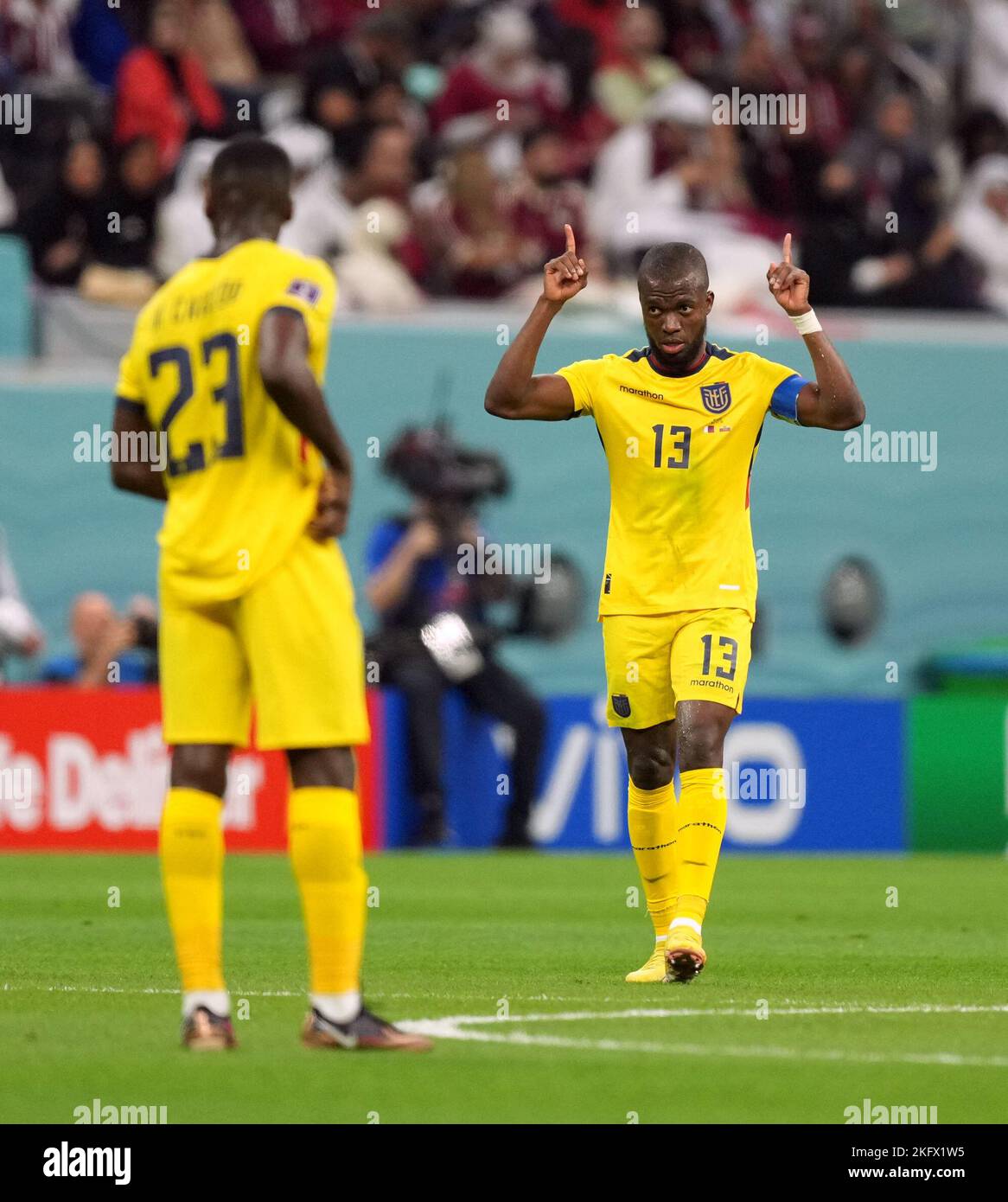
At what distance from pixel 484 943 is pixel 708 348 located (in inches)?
101

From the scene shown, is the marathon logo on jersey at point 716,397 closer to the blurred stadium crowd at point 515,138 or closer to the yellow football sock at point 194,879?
the yellow football sock at point 194,879

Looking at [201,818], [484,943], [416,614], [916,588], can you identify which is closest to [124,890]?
[484,943]

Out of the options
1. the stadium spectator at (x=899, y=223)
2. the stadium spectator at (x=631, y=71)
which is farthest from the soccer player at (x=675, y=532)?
the stadium spectator at (x=631, y=71)

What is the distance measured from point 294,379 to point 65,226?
1284 centimetres

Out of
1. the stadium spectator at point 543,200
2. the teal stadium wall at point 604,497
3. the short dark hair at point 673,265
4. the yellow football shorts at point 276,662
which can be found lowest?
the yellow football shorts at point 276,662

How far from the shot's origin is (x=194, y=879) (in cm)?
614

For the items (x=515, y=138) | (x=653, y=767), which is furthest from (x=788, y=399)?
(x=515, y=138)

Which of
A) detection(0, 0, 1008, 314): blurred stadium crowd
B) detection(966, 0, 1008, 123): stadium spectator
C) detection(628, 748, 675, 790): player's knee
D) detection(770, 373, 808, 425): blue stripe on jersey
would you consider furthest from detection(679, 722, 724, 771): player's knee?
detection(966, 0, 1008, 123): stadium spectator

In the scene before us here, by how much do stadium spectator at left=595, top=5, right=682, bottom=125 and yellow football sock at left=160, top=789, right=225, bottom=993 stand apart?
15.3m

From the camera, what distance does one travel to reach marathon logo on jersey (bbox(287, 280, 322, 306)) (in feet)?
19.9

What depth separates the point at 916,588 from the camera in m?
19.6

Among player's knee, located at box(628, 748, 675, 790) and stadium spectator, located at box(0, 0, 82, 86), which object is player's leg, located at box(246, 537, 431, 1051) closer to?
player's knee, located at box(628, 748, 675, 790)

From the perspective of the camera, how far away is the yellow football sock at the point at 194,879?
6.12m

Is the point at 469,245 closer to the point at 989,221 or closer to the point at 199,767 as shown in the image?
the point at 989,221
